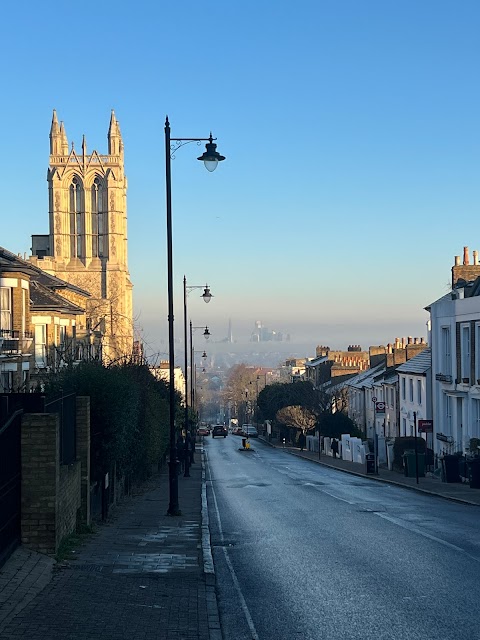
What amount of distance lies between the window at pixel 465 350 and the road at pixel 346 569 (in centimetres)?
1510

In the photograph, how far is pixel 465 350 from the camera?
42219 millimetres

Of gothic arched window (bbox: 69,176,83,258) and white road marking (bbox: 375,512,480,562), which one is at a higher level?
gothic arched window (bbox: 69,176,83,258)

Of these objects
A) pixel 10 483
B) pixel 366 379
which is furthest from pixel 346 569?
pixel 366 379

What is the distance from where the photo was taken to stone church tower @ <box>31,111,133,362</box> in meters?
123

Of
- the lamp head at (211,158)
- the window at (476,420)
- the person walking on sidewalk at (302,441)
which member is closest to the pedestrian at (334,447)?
the person walking on sidewalk at (302,441)

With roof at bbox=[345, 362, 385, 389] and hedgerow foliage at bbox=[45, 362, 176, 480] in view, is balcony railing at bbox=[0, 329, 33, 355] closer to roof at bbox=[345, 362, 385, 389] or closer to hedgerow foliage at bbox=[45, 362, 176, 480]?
hedgerow foliage at bbox=[45, 362, 176, 480]

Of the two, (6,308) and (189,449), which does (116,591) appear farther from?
(189,449)

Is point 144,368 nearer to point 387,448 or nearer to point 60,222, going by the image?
point 387,448

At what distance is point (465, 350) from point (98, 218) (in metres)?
91.9

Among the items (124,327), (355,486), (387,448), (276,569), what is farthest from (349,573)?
(124,327)

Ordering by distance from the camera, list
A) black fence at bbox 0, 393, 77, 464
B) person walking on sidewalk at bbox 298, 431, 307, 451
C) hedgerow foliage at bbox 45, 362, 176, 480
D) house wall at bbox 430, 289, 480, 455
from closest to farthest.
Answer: black fence at bbox 0, 393, 77, 464 < hedgerow foliage at bbox 45, 362, 176, 480 < house wall at bbox 430, 289, 480, 455 < person walking on sidewalk at bbox 298, 431, 307, 451

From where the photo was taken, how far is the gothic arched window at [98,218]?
127 meters

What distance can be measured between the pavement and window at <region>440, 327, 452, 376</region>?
91.6 feet

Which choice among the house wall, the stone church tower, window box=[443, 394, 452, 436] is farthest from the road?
the stone church tower
